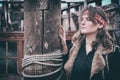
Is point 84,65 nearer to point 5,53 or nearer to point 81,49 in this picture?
point 81,49

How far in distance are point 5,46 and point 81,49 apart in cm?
346

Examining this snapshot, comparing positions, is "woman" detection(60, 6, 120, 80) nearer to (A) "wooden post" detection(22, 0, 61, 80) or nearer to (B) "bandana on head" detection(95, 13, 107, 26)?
(B) "bandana on head" detection(95, 13, 107, 26)

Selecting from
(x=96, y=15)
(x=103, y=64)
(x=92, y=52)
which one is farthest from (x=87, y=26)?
(x=103, y=64)

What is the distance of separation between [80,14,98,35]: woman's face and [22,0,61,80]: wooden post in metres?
0.54

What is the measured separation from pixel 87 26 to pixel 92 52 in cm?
31

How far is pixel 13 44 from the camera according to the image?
632 centimetres

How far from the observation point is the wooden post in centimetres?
246

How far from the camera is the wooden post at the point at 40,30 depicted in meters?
2.46

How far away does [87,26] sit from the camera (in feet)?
9.80

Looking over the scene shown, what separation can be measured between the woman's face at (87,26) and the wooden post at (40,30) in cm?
54

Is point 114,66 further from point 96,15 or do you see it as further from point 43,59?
Result: point 43,59

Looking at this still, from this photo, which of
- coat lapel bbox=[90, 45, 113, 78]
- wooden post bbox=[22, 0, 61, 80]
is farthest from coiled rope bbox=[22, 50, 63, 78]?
coat lapel bbox=[90, 45, 113, 78]

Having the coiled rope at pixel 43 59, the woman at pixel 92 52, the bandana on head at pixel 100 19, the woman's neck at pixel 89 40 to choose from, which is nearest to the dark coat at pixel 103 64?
the woman at pixel 92 52

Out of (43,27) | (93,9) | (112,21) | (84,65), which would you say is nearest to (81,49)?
(84,65)
